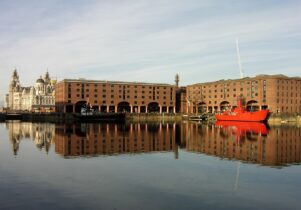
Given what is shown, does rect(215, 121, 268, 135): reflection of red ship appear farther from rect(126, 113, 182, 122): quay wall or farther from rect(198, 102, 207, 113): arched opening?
rect(198, 102, 207, 113): arched opening

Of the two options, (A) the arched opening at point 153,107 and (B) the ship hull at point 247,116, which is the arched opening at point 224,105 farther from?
(A) the arched opening at point 153,107

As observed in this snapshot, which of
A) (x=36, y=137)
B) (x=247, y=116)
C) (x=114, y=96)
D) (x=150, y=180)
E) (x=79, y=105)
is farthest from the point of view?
(x=114, y=96)

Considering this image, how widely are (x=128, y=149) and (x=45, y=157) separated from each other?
382 inches

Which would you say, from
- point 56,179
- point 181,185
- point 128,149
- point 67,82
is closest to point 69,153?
point 128,149

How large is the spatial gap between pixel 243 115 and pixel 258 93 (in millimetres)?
25537

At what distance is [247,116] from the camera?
11788cm

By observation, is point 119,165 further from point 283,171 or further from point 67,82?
point 67,82

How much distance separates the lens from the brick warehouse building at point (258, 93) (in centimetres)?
13688

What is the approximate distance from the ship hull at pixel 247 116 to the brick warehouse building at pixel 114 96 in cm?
4865

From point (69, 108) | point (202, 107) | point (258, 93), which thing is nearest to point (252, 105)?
point (258, 93)

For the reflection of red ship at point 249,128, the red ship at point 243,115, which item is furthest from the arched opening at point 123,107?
the reflection of red ship at point 249,128

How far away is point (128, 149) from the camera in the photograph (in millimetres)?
37531

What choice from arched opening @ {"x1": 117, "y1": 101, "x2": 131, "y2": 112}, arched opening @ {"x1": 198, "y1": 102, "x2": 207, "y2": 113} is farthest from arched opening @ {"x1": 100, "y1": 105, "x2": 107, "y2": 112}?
arched opening @ {"x1": 198, "y1": 102, "x2": 207, "y2": 113}

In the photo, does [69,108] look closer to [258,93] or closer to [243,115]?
[243,115]
